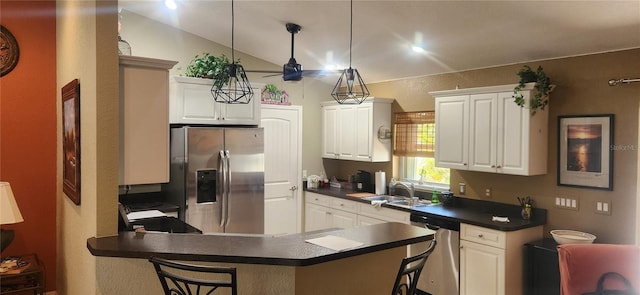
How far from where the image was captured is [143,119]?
2445 millimetres

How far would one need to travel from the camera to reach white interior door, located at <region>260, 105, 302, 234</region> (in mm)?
5762

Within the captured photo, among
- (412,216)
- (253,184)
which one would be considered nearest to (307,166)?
(253,184)

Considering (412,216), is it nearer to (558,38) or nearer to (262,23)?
(558,38)

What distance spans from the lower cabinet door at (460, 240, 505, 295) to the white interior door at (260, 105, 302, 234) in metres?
2.57

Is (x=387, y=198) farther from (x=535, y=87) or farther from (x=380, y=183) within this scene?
(x=535, y=87)

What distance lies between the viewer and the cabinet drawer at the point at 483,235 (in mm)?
3744

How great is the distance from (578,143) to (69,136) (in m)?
4.01

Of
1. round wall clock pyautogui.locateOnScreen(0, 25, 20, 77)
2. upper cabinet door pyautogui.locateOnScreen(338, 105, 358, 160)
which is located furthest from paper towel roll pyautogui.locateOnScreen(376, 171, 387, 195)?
round wall clock pyautogui.locateOnScreen(0, 25, 20, 77)

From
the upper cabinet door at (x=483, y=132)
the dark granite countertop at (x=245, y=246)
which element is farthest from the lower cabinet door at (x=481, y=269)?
the dark granite countertop at (x=245, y=246)

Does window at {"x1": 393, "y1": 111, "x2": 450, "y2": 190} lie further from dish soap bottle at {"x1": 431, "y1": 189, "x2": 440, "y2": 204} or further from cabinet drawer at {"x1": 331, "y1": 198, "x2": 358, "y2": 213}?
cabinet drawer at {"x1": 331, "y1": 198, "x2": 358, "y2": 213}

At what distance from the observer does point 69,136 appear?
302 centimetres

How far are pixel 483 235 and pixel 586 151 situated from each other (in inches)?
43.9

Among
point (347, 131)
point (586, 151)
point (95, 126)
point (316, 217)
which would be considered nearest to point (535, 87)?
point (586, 151)

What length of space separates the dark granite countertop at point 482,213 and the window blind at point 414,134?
750 mm
